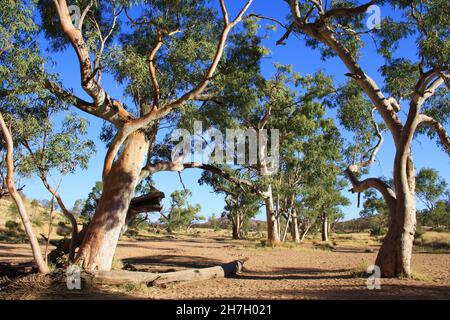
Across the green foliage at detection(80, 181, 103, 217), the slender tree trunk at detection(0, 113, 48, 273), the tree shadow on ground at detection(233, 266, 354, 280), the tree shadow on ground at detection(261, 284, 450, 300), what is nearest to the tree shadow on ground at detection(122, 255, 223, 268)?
the tree shadow on ground at detection(233, 266, 354, 280)

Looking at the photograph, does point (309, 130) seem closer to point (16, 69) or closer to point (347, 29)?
point (347, 29)

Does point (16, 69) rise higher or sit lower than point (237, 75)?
lower

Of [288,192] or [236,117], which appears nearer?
[236,117]

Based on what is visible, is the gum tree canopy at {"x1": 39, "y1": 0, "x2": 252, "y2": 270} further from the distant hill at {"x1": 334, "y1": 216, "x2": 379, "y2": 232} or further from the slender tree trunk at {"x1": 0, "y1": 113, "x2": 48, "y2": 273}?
the distant hill at {"x1": 334, "y1": 216, "x2": 379, "y2": 232}

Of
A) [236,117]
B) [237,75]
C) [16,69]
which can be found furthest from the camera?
[236,117]

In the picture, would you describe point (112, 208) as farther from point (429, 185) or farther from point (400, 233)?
point (429, 185)

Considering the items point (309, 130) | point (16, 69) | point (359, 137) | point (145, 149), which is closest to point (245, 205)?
point (309, 130)

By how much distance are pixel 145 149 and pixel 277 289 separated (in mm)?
4798

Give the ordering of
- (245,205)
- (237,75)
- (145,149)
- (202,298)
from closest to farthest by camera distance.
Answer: (202,298)
(145,149)
(237,75)
(245,205)

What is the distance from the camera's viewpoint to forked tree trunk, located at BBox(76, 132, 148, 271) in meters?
8.92

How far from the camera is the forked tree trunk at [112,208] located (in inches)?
351

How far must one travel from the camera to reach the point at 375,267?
9359mm
